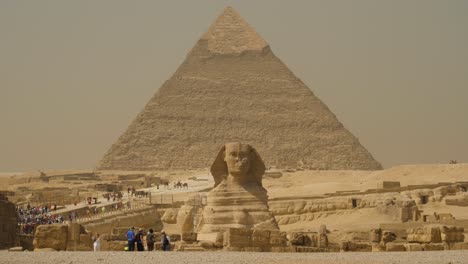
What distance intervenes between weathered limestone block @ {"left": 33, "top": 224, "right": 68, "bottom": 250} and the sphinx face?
20.5 ft

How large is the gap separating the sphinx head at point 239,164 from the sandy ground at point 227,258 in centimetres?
698

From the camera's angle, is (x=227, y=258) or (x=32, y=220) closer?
(x=227, y=258)

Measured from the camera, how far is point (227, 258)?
10.1 meters

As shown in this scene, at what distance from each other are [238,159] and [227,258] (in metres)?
7.86

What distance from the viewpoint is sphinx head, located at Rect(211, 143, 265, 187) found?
59.0 feet

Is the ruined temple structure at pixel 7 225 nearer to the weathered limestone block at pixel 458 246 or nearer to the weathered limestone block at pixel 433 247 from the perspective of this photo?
the weathered limestone block at pixel 433 247

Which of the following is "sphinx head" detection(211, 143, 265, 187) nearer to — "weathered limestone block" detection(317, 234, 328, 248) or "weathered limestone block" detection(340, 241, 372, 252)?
"weathered limestone block" detection(317, 234, 328, 248)

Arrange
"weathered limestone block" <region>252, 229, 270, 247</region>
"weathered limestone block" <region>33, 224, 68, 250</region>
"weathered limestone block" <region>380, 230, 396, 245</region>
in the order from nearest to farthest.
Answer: "weathered limestone block" <region>33, 224, 68, 250</region> → "weathered limestone block" <region>252, 229, 270, 247</region> → "weathered limestone block" <region>380, 230, 396, 245</region>

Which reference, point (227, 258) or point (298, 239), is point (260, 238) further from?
point (227, 258)

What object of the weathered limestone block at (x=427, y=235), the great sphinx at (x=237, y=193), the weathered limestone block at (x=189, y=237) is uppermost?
the great sphinx at (x=237, y=193)

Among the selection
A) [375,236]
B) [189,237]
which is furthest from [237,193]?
[375,236]

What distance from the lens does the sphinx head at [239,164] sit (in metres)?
18.0

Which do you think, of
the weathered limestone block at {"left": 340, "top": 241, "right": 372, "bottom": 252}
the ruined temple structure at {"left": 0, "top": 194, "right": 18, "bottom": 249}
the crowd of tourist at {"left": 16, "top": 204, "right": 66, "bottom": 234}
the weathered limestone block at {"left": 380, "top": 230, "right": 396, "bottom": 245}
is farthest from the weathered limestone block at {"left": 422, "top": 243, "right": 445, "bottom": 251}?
the crowd of tourist at {"left": 16, "top": 204, "right": 66, "bottom": 234}

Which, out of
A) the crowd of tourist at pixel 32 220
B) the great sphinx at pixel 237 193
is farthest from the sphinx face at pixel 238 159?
the crowd of tourist at pixel 32 220
